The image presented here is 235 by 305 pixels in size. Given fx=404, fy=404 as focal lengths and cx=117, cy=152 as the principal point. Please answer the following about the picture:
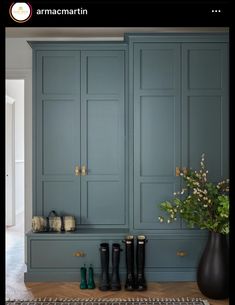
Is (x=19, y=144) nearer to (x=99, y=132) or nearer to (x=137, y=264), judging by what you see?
(x=99, y=132)

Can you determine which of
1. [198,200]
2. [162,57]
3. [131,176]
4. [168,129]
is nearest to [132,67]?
[162,57]

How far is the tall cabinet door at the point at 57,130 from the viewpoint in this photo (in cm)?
380

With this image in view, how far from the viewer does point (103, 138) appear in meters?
3.82

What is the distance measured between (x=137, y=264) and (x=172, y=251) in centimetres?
37

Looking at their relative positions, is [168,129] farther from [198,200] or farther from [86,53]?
[86,53]

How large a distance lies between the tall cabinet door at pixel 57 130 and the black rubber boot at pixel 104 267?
61cm

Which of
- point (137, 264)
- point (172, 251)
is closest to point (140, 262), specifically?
point (137, 264)

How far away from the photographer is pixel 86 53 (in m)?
3.80

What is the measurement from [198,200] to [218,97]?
101 centimetres

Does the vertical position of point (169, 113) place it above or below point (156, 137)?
above

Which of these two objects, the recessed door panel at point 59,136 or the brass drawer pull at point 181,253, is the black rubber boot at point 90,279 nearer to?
the brass drawer pull at point 181,253

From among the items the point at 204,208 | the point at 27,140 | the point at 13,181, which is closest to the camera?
the point at 204,208

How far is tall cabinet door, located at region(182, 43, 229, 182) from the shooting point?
3652 millimetres

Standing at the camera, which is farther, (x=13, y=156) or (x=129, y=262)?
(x=13, y=156)
